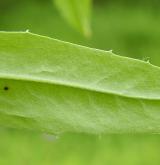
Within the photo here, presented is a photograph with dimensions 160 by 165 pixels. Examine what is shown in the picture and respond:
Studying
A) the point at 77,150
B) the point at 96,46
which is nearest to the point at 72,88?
the point at 77,150

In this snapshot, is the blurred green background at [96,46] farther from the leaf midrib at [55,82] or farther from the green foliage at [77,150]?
the leaf midrib at [55,82]

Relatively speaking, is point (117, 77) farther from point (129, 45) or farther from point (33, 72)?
point (129, 45)

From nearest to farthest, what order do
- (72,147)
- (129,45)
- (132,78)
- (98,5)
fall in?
(132,78)
(72,147)
(129,45)
(98,5)

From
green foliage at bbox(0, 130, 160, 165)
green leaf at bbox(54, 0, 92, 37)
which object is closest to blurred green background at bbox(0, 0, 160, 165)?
green foliage at bbox(0, 130, 160, 165)

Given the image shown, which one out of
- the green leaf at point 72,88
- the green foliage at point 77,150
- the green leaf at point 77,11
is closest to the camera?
the green leaf at point 72,88

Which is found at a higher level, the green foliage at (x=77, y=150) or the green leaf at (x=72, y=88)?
the green foliage at (x=77, y=150)

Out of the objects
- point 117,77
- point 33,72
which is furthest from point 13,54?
point 117,77

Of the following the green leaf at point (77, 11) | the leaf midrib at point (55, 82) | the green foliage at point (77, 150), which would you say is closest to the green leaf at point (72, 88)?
the leaf midrib at point (55, 82)
